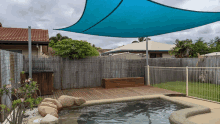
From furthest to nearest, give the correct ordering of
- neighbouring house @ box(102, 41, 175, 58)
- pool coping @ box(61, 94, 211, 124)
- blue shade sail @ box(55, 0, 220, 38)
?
1. neighbouring house @ box(102, 41, 175, 58)
2. blue shade sail @ box(55, 0, 220, 38)
3. pool coping @ box(61, 94, 211, 124)

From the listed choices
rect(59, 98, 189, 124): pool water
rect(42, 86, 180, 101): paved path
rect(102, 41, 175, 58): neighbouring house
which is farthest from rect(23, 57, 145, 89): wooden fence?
rect(102, 41, 175, 58): neighbouring house

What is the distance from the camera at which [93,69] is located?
887 centimetres

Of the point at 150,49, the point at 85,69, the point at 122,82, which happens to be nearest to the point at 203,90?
the point at 122,82

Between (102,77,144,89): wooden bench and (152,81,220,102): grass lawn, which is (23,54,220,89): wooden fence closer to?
(102,77,144,89): wooden bench

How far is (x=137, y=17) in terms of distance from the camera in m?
6.25

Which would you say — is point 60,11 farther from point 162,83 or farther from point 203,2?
point 162,83

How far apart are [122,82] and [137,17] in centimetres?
382

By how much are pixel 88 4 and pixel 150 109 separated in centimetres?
373

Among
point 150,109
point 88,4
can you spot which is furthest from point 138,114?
point 88,4

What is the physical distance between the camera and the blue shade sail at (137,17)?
5262mm

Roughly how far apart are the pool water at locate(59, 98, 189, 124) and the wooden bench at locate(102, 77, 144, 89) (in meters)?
2.93

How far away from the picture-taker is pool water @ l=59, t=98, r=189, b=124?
13.2ft

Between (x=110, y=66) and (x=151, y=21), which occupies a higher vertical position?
(x=151, y=21)

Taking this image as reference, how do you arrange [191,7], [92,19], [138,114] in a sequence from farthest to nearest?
[92,19]
[191,7]
[138,114]
